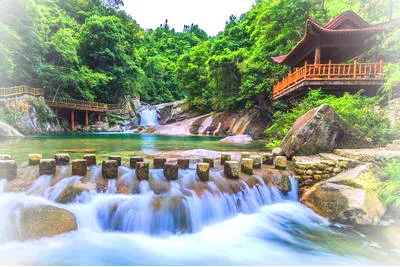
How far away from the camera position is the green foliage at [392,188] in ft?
15.5

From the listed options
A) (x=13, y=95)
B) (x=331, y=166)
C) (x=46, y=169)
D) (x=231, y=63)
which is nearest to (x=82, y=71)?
(x=13, y=95)

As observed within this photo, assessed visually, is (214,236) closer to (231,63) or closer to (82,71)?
(231,63)

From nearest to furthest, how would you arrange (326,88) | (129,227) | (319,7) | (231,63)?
(129,227) < (326,88) < (319,7) < (231,63)

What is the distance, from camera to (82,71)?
25547 mm

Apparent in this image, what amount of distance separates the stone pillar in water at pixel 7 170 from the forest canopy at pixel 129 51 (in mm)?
6751

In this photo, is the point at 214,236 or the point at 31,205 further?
the point at 214,236

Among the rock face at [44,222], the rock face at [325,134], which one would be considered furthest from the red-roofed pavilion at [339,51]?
the rock face at [44,222]

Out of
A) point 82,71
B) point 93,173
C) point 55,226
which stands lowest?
point 55,226

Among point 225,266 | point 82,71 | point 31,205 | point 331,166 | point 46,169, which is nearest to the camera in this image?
point 225,266

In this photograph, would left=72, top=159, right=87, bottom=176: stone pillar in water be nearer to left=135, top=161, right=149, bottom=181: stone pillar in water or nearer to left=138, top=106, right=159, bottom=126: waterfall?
left=135, top=161, right=149, bottom=181: stone pillar in water

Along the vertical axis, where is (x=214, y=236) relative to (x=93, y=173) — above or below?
below

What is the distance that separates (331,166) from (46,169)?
5368 millimetres

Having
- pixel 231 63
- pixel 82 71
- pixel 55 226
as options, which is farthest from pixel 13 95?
pixel 55 226

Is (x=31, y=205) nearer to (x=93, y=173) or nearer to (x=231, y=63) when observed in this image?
(x=93, y=173)
